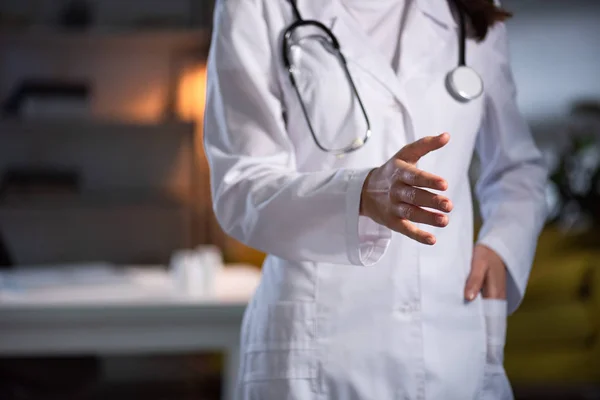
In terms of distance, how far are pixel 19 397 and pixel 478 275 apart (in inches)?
76.9

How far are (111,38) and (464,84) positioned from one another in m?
3.28

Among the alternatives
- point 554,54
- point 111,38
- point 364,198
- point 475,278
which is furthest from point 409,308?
point 111,38

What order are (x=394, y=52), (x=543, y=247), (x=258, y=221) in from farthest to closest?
(x=543, y=247) < (x=394, y=52) < (x=258, y=221)

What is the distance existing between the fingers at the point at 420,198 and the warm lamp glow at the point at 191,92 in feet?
11.1

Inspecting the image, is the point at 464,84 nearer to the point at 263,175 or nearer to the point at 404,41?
the point at 404,41

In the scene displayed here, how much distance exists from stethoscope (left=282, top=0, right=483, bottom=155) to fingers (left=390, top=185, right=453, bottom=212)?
0.71ft

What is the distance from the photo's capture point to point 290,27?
3.22 ft

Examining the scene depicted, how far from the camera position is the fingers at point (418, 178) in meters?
0.70

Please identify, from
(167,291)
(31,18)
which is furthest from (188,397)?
(31,18)

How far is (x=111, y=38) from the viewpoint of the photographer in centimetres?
399

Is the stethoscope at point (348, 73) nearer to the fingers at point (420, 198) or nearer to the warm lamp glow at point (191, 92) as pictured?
the fingers at point (420, 198)

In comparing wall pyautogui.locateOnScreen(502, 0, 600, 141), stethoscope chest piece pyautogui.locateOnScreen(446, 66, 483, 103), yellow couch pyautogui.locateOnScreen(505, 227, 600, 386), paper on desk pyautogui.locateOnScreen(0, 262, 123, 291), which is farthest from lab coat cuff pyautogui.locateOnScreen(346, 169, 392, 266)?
→ wall pyautogui.locateOnScreen(502, 0, 600, 141)

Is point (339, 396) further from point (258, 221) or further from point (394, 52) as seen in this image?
point (394, 52)

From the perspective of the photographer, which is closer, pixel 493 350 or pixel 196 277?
pixel 493 350
